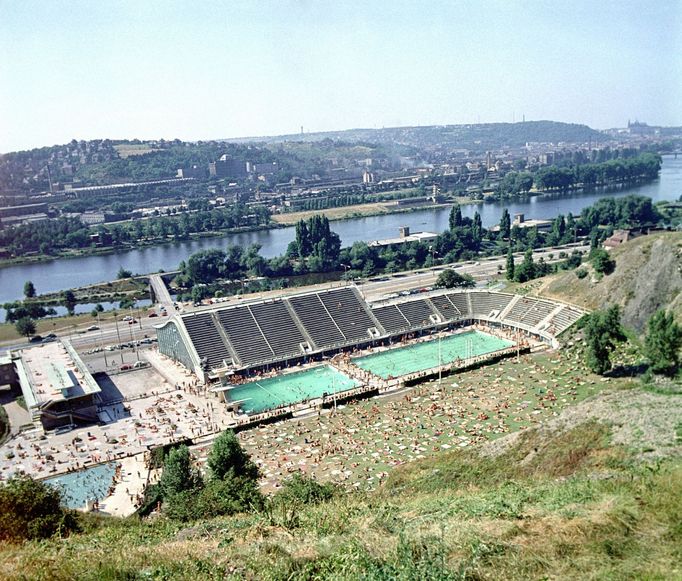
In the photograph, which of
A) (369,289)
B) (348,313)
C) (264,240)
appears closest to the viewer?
(348,313)

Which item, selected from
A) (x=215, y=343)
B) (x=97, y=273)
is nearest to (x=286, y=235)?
(x=97, y=273)

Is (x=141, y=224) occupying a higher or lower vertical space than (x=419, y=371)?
higher

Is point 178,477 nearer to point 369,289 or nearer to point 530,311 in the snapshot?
point 530,311

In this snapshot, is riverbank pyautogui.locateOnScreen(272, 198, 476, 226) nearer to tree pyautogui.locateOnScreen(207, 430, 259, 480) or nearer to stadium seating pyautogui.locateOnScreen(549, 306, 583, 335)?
stadium seating pyautogui.locateOnScreen(549, 306, 583, 335)

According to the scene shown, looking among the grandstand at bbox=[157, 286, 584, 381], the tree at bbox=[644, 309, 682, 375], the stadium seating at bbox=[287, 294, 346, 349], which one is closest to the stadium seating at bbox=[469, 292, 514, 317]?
the grandstand at bbox=[157, 286, 584, 381]

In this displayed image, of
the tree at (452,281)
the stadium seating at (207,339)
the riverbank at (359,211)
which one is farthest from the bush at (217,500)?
the riverbank at (359,211)

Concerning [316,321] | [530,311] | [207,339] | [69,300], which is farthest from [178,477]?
[69,300]

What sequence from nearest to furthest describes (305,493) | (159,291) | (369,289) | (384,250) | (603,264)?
(305,493) → (603,264) → (369,289) → (159,291) → (384,250)

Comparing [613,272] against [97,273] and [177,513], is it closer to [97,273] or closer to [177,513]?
[177,513]
